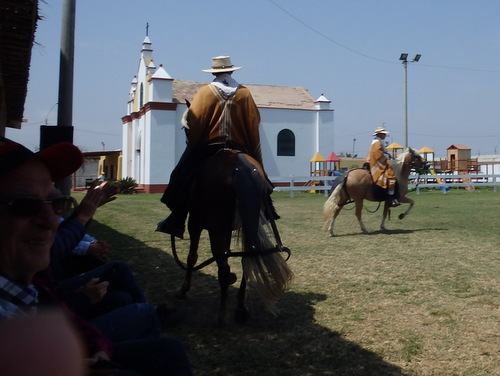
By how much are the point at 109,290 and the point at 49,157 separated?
5.51ft

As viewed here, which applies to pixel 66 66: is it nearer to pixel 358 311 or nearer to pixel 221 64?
pixel 221 64

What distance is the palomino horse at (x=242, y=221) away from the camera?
182 inches

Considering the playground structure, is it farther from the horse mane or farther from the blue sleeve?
the blue sleeve

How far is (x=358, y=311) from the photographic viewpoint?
16.9 ft

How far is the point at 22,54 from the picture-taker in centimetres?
725

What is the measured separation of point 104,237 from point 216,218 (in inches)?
260

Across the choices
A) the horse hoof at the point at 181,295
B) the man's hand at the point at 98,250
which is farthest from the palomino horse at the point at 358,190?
the man's hand at the point at 98,250

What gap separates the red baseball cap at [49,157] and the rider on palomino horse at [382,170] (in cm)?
988

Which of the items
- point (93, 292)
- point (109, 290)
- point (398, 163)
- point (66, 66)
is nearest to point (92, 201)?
point (93, 292)

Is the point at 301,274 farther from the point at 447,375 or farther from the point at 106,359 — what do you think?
the point at 106,359

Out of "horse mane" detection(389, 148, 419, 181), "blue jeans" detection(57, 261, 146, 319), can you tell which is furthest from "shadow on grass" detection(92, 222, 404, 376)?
"horse mane" detection(389, 148, 419, 181)

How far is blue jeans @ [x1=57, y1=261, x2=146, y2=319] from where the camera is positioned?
119 inches

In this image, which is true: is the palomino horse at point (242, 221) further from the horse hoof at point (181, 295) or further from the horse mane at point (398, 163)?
the horse mane at point (398, 163)

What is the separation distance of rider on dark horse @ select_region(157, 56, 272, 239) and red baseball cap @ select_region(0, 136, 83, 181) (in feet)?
9.63
